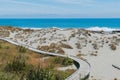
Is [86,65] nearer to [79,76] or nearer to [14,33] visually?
[79,76]

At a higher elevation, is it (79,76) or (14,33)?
(79,76)

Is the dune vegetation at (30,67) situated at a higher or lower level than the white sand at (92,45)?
higher

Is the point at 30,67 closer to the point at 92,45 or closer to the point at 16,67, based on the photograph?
the point at 16,67

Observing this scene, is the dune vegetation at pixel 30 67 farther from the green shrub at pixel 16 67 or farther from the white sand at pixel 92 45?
the white sand at pixel 92 45

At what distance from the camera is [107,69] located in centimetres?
2903

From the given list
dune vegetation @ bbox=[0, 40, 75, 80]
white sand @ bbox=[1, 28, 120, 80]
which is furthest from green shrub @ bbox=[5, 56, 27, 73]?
white sand @ bbox=[1, 28, 120, 80]

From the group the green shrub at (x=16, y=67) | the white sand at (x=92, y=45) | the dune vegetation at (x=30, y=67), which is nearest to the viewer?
the dune vegetation at (x=30, y=67)

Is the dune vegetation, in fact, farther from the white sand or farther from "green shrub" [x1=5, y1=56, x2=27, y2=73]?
the white sand

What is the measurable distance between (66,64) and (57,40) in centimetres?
1679

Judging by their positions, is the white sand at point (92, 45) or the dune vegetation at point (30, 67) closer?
the dune vegetation at point (30, 67)

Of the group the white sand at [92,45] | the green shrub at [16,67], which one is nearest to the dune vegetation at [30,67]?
the green shrub at [16,67]

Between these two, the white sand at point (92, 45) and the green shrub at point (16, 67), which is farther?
the white sand at point (92, 45)

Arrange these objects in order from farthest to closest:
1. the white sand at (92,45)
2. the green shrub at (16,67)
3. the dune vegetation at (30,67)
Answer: the white sand at (92,45) < the green shrub at (16,67) < the dune vegetation at (30,67)

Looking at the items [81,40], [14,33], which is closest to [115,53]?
[81,40]
